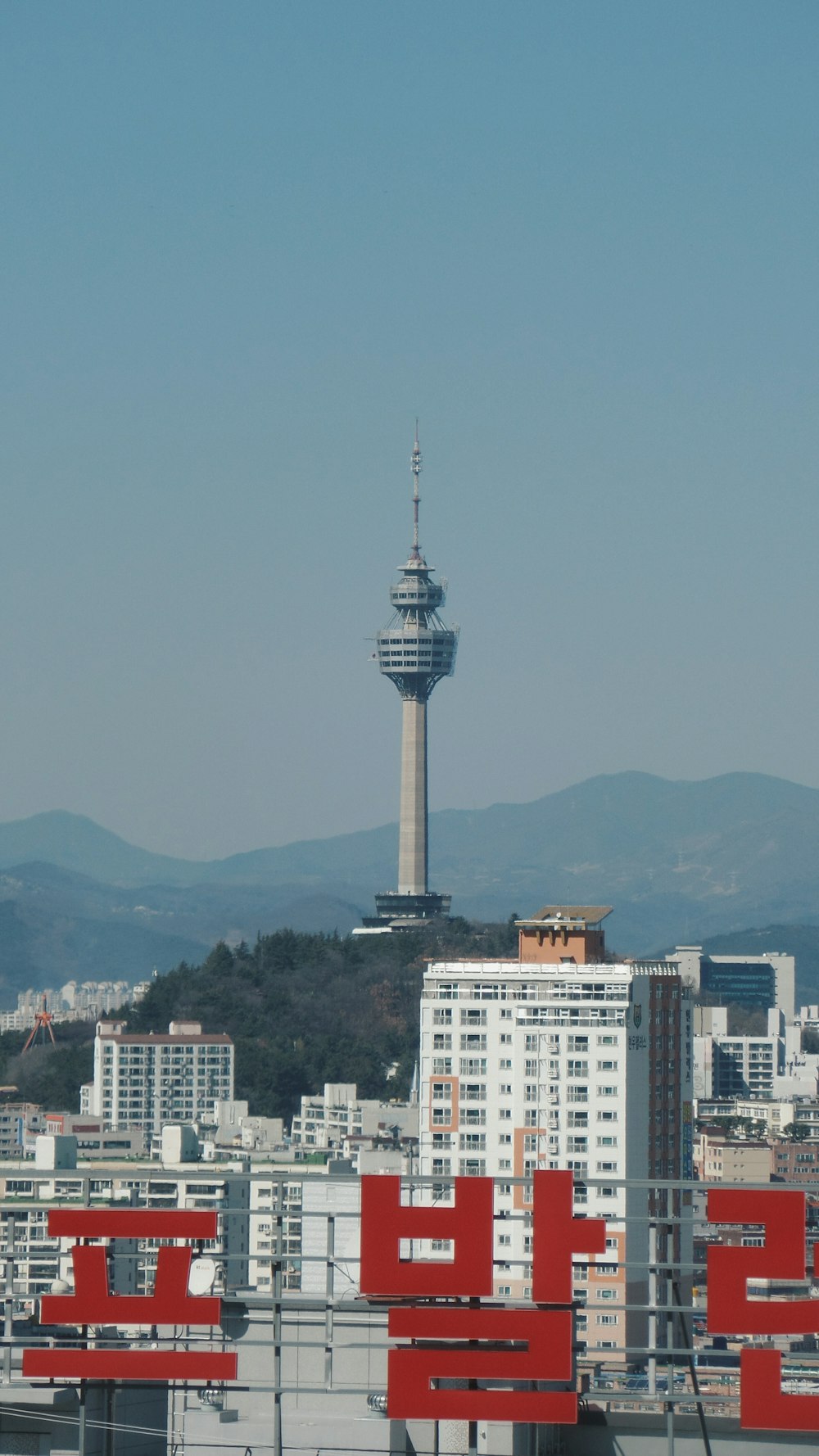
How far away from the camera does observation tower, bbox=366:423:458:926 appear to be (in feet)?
454

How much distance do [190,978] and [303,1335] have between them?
340 ft

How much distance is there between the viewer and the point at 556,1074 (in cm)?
5519

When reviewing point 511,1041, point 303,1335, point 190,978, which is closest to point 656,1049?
point 511,1041

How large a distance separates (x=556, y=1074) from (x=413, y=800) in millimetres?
88827

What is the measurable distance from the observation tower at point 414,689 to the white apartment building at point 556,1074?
7706cm

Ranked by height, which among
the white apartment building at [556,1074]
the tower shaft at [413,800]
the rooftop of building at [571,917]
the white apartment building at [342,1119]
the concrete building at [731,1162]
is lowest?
the concrete building at [731,1162]

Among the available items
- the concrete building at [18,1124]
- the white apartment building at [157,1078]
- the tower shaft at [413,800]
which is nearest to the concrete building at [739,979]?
the tower shaft at [413,800]

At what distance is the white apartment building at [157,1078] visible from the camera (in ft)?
345

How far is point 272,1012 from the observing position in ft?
368

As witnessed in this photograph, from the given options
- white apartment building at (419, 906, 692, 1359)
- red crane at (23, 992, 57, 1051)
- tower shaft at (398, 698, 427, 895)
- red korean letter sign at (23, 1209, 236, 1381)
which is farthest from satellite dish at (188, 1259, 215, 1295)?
tower shaft at (398, 698, 427, 895)

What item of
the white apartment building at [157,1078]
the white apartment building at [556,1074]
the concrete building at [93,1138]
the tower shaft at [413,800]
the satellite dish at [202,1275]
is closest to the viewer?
the satellite dish at [202,1275]

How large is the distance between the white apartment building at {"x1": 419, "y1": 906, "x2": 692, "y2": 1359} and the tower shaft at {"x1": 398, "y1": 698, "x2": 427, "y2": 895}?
8008 cm

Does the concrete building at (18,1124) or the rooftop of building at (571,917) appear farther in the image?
the concrete building at (18,1124)

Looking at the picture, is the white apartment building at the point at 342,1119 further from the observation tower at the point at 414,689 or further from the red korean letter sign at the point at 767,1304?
the red korean letter sign at the point at 767,1304
